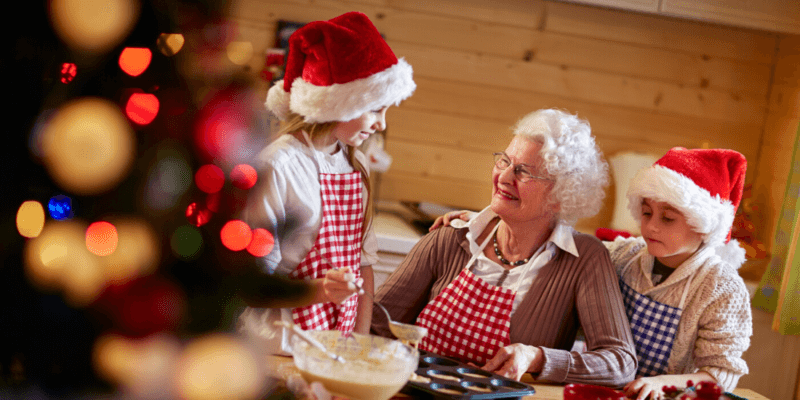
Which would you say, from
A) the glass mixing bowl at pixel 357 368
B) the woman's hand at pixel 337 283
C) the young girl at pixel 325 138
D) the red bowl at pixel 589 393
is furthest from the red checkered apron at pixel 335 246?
the red bowl at pixel 589 393

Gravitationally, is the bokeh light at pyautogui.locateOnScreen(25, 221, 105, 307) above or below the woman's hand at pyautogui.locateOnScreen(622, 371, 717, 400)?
above

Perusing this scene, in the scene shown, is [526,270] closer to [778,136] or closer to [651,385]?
[651,385]

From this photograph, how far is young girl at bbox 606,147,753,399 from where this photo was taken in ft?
4.40

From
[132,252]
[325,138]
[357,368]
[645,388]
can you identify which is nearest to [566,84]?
[325,138]

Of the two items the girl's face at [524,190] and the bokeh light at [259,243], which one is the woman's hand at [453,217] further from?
the bokeh light at [259,243]

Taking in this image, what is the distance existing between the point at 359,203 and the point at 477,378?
0.48m

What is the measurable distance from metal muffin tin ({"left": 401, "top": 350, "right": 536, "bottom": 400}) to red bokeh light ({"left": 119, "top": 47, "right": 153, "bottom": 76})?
2.15ft

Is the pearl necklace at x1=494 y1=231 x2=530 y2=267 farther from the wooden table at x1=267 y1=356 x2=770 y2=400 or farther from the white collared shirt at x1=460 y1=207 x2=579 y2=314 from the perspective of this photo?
the wooden table at x1=267 y1=356 x2=770 y2=400

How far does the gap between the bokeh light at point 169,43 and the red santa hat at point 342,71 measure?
29.8 inches

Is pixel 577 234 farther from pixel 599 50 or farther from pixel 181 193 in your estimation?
pixel 599 50

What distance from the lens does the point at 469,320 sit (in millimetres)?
1419

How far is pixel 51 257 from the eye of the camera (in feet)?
1.57

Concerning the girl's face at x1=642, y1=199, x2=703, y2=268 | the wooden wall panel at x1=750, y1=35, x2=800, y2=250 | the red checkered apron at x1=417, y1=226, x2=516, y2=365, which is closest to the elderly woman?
the red checkered apron at x1=417, y1=226, x2=516, y2=365

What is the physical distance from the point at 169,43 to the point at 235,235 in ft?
0.53
